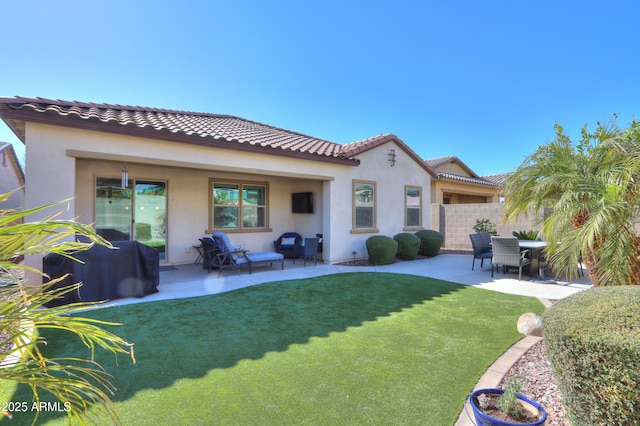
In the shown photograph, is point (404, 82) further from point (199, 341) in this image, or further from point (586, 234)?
point (199, 341)

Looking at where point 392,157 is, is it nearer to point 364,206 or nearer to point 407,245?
point 364,206

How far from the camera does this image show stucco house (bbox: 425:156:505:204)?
17359 millimetres

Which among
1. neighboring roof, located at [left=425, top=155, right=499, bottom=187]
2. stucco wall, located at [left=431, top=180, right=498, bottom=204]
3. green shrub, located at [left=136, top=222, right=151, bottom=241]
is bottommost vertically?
green shrub, located at [left=136, top=222, right=151, bottom=241]

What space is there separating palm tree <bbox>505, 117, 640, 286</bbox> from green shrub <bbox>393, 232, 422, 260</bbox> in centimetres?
650

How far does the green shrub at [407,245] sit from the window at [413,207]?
4.36 ft

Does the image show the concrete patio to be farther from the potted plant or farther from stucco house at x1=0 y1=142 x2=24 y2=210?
stucco house at x1=0 y1=142 x2=24 y2=210

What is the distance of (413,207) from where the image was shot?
44.9 ft

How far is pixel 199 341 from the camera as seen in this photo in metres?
4.40

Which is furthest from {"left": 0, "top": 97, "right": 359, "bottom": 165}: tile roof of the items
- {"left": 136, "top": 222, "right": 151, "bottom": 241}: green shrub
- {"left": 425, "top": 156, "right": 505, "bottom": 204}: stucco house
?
{"left": 425, "top": 156, "right": 505, "bottom": 204}: stucco house

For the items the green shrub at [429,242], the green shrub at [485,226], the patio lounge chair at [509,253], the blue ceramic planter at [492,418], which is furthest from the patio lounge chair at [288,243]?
the blue ceramic planter at [492,418]

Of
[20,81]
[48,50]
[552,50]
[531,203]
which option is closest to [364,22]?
[552,50]

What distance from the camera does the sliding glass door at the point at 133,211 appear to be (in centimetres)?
920

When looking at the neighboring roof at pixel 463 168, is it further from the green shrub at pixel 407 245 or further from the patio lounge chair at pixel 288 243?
the patio lounge chair at pixel 288 243

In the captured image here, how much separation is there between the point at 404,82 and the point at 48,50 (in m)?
12.4
